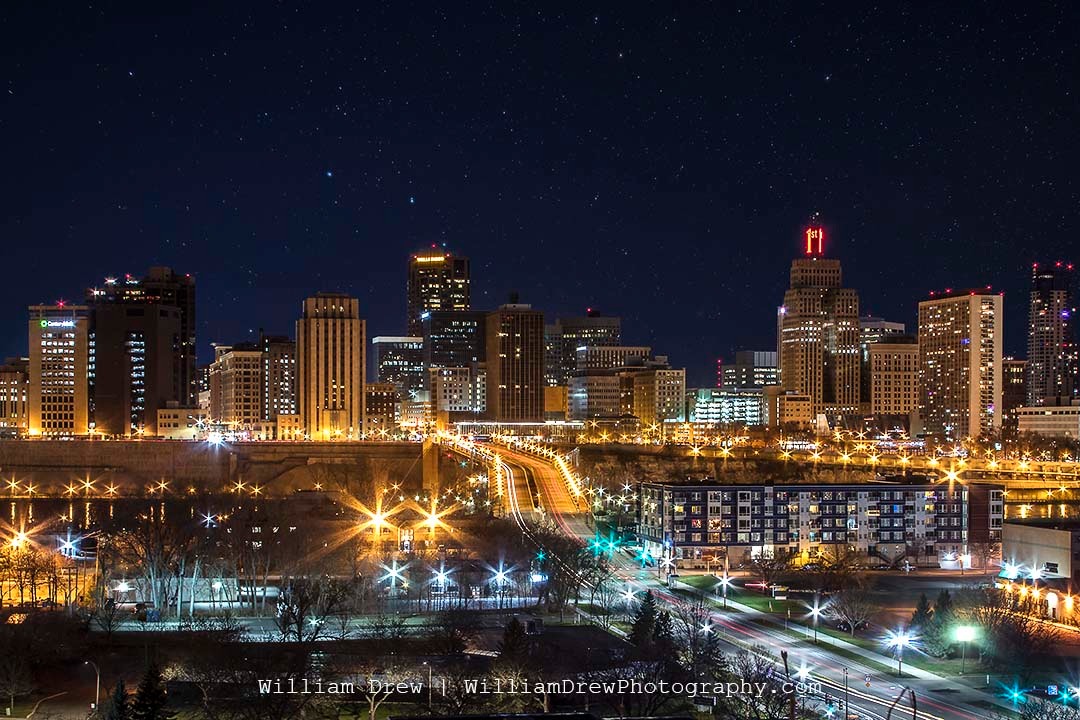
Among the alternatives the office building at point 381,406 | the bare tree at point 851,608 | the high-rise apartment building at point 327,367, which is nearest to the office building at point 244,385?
the office building at point 381,406

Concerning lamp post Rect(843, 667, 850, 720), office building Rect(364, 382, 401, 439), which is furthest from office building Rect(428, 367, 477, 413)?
lamp post Rect(843, 667, 850, 720)

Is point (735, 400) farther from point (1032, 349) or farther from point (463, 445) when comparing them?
point (463, 445)

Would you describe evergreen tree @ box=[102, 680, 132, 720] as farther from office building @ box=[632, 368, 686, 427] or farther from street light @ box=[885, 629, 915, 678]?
office building @ box=[632, 368, 686, 427]

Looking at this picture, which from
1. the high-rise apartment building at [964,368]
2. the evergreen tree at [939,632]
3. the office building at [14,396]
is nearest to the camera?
the evergreen tree at [939,632]

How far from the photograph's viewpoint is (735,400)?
168 m

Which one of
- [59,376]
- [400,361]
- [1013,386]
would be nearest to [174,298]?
[59,376]

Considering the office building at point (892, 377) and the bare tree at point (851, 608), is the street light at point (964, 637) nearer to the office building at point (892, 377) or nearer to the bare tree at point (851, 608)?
the bare tree at point (851, 608)

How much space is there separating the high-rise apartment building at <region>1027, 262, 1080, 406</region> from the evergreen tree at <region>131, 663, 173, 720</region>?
160 m

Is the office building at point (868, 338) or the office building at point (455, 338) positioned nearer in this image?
the office building at point (868, 338)

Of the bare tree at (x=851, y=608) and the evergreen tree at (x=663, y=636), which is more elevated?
the evergreen tree at (x=663, y=636)

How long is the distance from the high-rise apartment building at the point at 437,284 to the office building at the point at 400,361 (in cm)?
539

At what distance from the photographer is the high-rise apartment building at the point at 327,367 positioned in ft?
324

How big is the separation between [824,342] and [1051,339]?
44729 millimetres

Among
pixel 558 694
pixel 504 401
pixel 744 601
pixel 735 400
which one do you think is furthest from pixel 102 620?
pixel 735 400
